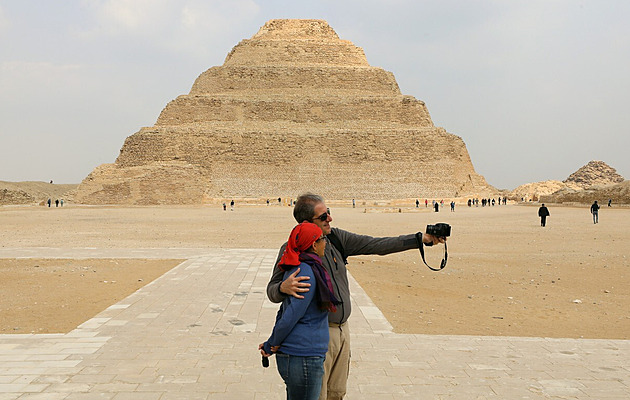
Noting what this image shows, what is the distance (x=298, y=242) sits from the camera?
112 inches

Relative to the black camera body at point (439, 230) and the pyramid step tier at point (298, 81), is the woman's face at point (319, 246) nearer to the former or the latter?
the black camera body at point (439, 230)

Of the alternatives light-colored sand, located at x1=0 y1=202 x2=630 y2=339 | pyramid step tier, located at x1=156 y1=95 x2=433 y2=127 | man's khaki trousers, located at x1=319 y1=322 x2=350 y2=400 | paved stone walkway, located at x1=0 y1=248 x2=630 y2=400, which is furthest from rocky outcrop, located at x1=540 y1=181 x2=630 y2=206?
man's khaki trousers, located at x1=319 y1=322 x2=350 y2=400

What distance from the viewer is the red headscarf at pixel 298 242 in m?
2.83

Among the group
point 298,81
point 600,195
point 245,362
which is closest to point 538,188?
point 600,195

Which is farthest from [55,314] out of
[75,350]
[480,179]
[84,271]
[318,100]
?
[480,179]

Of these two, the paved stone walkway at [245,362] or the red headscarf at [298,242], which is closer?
the red headscarf at [298,242]

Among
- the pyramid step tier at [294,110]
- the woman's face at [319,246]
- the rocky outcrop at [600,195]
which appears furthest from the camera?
the pyramid step tier at [294,110]

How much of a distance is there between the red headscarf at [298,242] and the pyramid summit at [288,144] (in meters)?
49.1

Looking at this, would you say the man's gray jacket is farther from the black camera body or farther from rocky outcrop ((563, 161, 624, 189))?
rocky outcrop ((563, 161, 624, 189))

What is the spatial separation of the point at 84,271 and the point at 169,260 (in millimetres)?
1767

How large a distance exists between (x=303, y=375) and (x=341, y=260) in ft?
2.29

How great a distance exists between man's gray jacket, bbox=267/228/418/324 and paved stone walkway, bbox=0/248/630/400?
1265 mm

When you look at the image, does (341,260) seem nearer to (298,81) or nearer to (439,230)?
(439,230)

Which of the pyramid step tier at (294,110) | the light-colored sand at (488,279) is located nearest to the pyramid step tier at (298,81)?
the pyramid step tier at (294,110)
